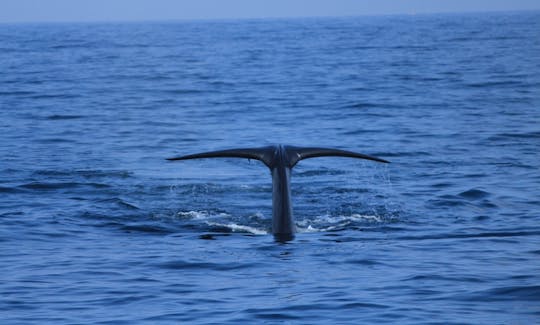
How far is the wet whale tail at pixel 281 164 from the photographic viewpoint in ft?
49.9

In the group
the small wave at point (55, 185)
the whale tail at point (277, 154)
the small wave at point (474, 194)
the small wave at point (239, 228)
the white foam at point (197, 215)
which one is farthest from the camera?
the small wave at point (55, 185)

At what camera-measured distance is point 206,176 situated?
21.8 metres

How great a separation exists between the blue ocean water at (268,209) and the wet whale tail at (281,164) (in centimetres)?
29

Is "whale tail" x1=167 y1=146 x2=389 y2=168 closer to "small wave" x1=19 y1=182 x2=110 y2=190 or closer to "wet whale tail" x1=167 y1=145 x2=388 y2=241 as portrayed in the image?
"wet whale tail" x1=167 y1=145 x2=388 y2=241

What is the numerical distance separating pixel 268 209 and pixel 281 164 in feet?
6.91

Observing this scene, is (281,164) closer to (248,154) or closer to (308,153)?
(308,153)

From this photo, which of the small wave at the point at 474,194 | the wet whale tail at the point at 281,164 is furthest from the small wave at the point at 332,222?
the small wave at the point at 474,194

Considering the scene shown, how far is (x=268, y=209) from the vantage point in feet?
58.7

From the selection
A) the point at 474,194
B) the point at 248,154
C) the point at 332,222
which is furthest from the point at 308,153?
the point at 474,194

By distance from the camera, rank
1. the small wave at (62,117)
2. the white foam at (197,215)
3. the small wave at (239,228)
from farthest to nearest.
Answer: the small wave at (62,117) → the white foam at (197,215) → the small wave at (239,228)

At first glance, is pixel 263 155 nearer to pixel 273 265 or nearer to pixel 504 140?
pixel 273 265

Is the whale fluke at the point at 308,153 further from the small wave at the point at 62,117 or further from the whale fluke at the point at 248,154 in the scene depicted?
the small wave at the point at 62,117

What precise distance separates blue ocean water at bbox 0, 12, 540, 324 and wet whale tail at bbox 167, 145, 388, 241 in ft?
0.97

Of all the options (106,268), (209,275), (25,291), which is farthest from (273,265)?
(25,291)
